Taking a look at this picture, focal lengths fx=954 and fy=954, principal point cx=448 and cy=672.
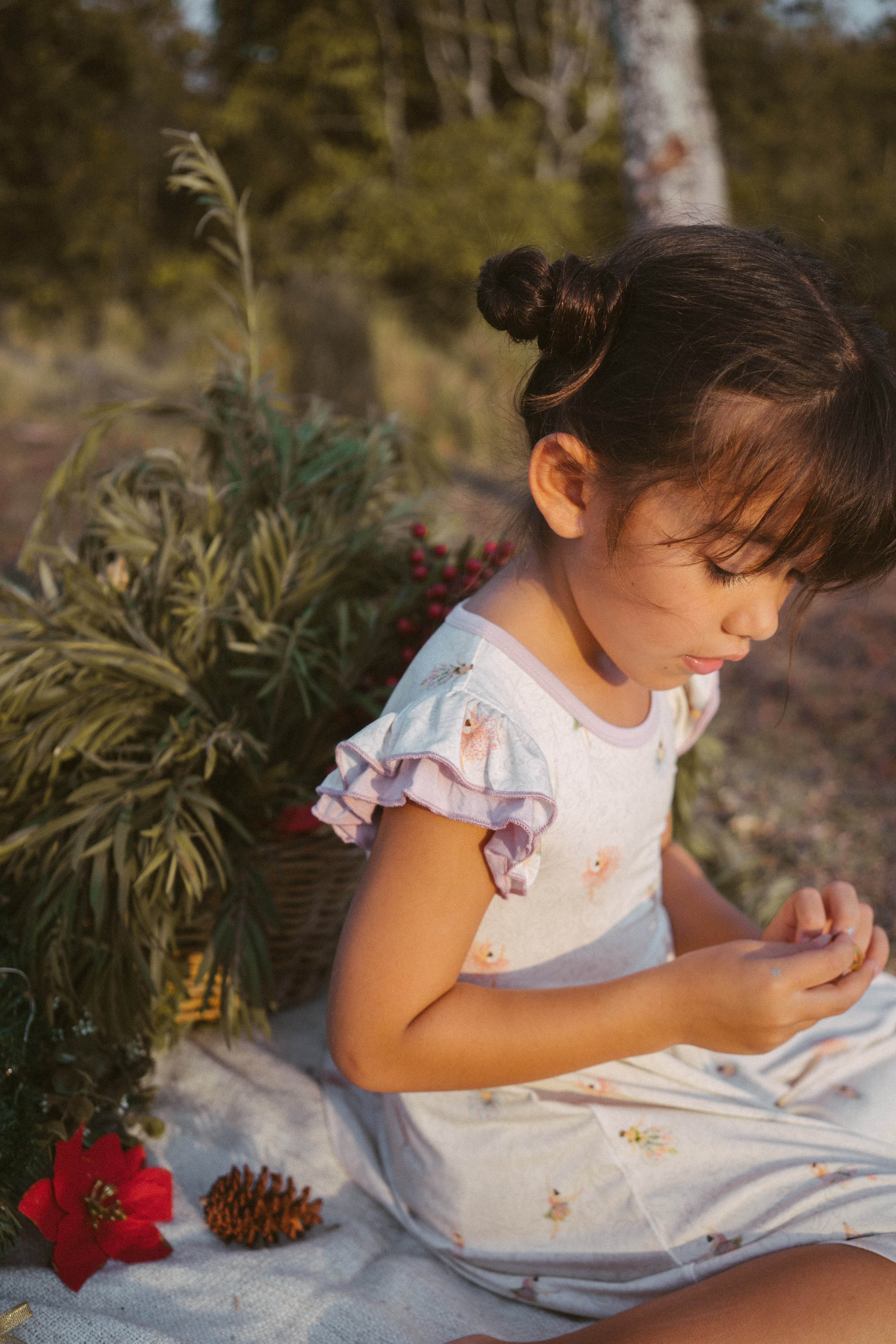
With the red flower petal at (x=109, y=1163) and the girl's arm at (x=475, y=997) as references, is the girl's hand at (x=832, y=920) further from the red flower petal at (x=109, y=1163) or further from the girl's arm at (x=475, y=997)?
the red flower petal at (x=109, y=1163)

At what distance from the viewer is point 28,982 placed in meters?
1.35

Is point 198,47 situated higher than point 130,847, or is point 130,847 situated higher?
point 198,47

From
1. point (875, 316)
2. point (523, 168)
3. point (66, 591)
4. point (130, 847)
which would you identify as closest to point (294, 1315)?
point (130, 847)

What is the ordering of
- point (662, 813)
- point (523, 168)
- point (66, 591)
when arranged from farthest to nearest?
1. point (523, 168)
2. point (66, 591)
3. point (662, 813)

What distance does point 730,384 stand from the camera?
95 centimetres

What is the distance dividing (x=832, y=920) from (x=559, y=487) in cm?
62

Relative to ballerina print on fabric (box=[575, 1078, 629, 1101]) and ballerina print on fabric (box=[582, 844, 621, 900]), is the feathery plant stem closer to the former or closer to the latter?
ballerina print on fabric (box=[582, 844, 621, 900])

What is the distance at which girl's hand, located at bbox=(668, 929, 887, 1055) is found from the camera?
994 mm

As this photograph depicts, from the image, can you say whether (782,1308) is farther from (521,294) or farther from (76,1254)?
(521,294)

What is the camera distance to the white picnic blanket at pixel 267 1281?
3.74 ft

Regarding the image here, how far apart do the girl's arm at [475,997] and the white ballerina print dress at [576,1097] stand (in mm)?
30

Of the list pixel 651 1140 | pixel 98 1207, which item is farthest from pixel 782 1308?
pixel 98 1207

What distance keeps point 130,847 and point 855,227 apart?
12.3m

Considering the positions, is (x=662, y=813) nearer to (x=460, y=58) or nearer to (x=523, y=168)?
(x=523, y=168)
